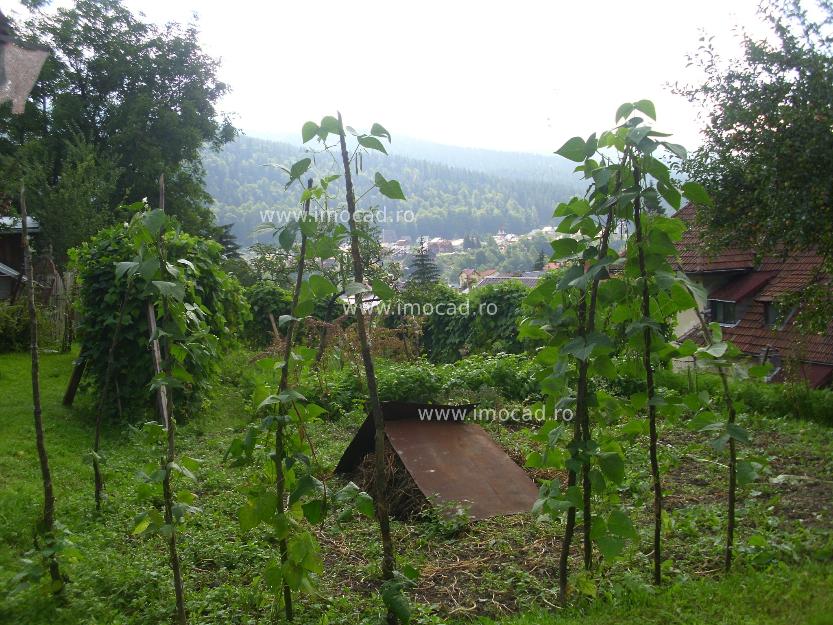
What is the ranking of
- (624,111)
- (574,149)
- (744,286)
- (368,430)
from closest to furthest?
(624,111), (574,149), (368,430), (744,286)

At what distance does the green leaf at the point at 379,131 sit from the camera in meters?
2.59

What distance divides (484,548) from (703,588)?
3.79 ft

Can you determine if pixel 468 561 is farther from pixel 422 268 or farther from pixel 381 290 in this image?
pixel 422 268

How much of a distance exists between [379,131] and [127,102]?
2290cm

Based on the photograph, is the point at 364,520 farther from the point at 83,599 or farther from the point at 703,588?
the point at 703,588

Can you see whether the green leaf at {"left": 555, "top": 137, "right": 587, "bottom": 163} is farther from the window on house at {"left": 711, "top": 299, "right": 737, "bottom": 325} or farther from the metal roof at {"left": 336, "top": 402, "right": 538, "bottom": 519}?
the window on house at {"left": 711, "top": 299, "right": 737, "bottom": 325}

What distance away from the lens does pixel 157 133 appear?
22.1 meters

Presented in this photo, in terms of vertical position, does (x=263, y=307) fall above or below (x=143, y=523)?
below

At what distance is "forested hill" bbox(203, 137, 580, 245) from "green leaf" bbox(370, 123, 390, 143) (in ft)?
72.5

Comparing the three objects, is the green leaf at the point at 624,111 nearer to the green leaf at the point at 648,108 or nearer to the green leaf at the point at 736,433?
the green leaf at the point at 648,108

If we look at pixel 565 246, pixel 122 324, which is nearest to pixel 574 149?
pixel 565 246

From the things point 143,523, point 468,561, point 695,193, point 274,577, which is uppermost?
point 695,193

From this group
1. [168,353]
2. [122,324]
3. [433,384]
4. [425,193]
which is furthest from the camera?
[425,193]

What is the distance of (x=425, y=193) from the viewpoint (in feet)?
97.5
